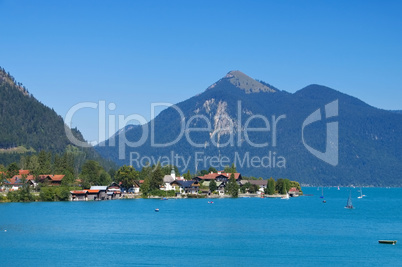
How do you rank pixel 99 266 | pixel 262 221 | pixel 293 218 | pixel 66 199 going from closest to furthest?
1. pixel 99 266
2. pixel 262 221
3. pixel 293 218
4. pixel 66 199

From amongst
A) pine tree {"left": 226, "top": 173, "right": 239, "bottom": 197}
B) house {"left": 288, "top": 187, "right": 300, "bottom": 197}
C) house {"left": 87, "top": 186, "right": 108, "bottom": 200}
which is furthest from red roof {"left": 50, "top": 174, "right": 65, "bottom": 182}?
house {"left": 288, "top": 187, "right": 300, "bottom": 197}

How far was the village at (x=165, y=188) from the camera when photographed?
130 meters

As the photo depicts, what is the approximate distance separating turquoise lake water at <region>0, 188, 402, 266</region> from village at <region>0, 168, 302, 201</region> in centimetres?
3659

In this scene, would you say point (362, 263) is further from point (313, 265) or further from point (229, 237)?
point (229, 237)

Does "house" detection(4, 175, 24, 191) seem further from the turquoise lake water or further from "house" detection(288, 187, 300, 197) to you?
"house" detection(288, 187, 300, 197)

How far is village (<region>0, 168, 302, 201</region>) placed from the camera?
130 m

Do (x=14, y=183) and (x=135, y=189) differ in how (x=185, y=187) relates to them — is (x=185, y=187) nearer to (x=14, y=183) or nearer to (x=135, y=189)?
(x=135, y=189)

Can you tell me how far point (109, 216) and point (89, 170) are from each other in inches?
2139

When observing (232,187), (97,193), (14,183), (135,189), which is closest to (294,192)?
(232,187)

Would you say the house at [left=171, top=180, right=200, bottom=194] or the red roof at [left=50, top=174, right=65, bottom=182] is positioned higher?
the red roof at [left=50, top=174, right=65, bottom=182]

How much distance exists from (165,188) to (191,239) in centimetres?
8968

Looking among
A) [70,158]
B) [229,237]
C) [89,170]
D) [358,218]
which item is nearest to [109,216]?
[229,237]

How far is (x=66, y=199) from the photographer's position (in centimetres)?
12250

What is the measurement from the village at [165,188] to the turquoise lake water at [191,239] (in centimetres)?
3659
